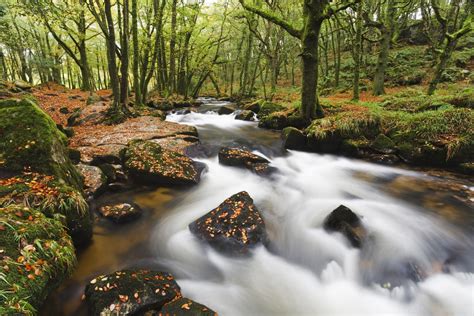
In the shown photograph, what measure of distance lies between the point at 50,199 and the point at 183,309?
91.9 inches

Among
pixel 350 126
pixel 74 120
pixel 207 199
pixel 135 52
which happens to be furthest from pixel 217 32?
pixel 207 199

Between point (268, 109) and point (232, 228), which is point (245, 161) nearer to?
point (232, 228)

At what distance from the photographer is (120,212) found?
472 cm

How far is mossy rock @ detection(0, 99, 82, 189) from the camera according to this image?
154 inches

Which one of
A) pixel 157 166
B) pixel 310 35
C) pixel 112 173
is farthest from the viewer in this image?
pixel 310 35

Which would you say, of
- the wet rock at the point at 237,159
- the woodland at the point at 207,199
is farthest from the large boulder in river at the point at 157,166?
the wet rock at the point at 237,159

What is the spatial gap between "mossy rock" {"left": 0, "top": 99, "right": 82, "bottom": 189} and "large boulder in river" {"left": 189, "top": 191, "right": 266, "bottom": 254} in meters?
2.35

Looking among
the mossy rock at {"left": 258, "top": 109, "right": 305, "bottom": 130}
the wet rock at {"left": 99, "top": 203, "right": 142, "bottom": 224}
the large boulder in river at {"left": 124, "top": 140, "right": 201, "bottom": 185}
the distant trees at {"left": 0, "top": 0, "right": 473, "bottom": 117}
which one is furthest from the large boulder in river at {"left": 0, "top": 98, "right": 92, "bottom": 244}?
the mossy rock at {"left": 258, "top": 109, "right": 305, "bottom": 130}

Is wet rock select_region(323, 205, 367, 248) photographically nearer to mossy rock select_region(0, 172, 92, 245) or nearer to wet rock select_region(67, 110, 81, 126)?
mossy rock select_region(0, 172, 92, 245)

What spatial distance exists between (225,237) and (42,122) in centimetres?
369

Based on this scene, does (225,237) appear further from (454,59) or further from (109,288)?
(454,59)

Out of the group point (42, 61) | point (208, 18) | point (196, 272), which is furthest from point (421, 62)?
point (42, 61)

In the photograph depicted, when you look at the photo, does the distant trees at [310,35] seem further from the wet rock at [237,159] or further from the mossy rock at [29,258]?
the mossy rock at [29,258]

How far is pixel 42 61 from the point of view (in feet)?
65.1
